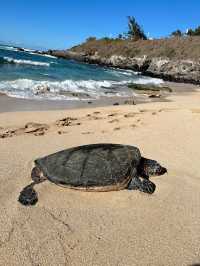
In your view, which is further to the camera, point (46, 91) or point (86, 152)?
point (46, 91)

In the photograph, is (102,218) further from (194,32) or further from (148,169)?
(194,32)

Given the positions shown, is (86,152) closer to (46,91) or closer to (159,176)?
(159,176)

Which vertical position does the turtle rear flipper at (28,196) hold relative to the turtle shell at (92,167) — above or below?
below

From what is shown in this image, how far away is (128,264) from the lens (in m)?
2.98

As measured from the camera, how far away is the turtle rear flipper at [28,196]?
387 centimetres

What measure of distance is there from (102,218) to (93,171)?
69 centimetres

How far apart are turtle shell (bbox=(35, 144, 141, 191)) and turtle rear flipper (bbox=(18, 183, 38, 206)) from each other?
303 mm

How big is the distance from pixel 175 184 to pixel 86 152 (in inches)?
48.6

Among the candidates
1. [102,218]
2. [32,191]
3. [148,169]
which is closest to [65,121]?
[148,169]

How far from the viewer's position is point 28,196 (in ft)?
13.0

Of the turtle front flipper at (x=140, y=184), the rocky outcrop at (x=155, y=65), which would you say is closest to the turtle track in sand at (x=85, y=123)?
the turtle front flipper at (x=140, y=184)

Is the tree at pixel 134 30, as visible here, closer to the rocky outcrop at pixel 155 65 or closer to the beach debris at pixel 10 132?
the rocky outcrop at pixel 155 65

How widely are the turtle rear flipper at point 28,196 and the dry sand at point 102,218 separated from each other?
67mm

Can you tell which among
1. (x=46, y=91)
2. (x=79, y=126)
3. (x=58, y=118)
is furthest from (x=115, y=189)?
(x=46, y=91)
